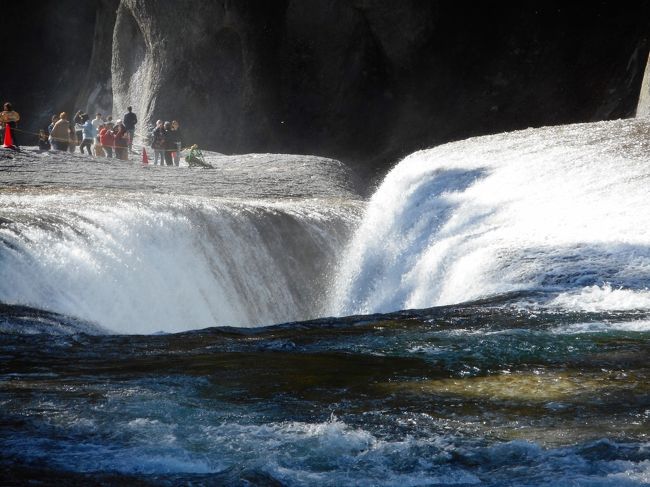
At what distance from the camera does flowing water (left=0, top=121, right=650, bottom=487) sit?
15.3 feet

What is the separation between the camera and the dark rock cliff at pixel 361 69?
93.5 feet

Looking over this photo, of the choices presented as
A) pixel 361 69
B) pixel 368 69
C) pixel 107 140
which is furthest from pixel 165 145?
pixel 368 69

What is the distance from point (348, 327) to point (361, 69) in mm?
24851

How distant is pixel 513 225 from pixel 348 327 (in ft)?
14.7

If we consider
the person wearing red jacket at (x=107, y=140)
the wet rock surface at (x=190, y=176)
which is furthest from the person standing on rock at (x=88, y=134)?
the wet rock surface at (x=190, y=176)

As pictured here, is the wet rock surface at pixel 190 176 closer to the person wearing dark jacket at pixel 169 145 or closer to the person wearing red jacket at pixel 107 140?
the person wearing dark jacket at pixel 169 145

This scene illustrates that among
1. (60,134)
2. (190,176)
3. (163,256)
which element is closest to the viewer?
(163,256)

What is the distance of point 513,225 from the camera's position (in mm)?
11734

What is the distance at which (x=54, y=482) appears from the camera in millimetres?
4250

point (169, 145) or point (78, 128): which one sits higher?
point (78, 128)

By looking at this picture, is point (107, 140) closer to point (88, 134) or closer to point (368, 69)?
point (88, 134)

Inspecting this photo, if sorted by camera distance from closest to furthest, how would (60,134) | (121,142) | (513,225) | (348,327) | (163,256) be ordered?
(348,327) < (513,225) < (163,256) < (60,134) < (121,142)

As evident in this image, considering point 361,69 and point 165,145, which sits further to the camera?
point 361,69


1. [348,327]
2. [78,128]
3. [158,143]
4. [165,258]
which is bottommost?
[348,327]
